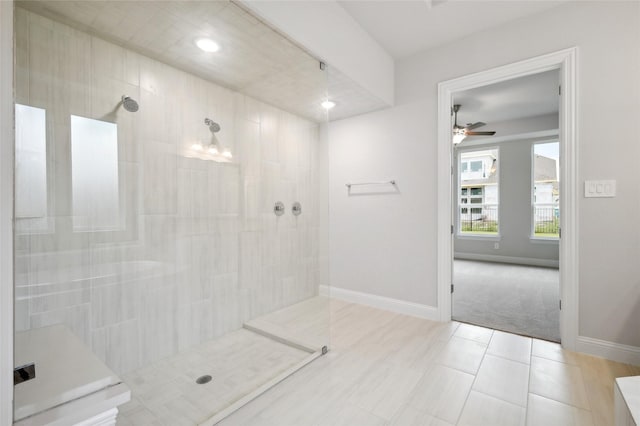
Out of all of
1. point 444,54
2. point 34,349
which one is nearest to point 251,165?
point 34,349

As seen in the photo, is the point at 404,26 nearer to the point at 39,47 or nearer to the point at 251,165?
the point at 251,165

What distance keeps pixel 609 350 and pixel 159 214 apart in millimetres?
3230

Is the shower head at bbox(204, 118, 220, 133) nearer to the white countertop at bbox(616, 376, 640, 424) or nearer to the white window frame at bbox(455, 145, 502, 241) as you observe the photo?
the white countertop at bbox(616, 376, 640, 424)

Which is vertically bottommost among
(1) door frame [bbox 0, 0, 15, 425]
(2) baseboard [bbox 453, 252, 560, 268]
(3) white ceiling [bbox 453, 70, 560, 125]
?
(2) baseboard [bbox 453, 252, 560, 268]

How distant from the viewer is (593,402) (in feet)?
5.04

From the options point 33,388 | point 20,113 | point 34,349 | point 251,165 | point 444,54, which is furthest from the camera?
point 444,54

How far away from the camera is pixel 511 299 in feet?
11.0

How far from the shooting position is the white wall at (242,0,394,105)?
5.66ft

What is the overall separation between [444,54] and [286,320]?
282 centimetres

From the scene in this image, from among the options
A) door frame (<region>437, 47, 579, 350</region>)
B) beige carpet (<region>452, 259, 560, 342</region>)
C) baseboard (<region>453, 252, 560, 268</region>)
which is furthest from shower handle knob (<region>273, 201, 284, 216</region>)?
baseboard (<region>453, 252, 560, 268</region>)

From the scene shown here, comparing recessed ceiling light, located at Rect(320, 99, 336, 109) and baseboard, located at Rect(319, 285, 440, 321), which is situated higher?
recessed ceiling light, located at Rect(320, 99, 336, 109)

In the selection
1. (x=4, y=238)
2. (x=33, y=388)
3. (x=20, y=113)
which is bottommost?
(x=33, y=388)

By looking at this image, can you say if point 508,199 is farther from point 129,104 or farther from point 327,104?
point 129,104

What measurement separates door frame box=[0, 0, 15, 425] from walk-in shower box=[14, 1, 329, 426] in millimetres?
137
